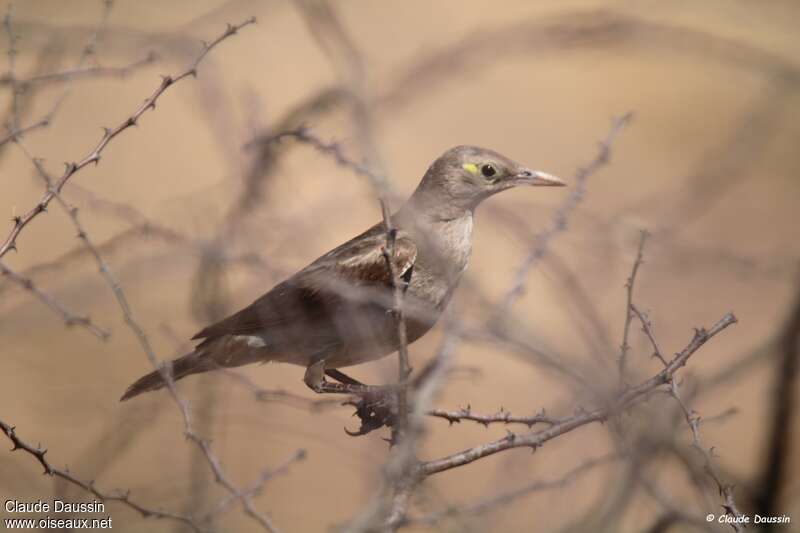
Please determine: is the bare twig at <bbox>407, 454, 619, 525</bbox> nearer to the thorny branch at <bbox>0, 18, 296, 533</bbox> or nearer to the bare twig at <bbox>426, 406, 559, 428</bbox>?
the bare twig at <bbox>426, 406, 559, 428</bbox>

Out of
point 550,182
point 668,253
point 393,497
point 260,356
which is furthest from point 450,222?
point 393,497

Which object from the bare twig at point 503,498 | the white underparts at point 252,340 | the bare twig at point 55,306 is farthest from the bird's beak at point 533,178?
the bare twig at point 55,306

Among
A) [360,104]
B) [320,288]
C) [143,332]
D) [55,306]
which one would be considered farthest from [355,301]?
[360,104]

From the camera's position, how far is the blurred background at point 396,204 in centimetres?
311

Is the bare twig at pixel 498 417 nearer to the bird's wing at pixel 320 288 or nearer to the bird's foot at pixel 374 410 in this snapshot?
the bird's foot at pixel 374 410

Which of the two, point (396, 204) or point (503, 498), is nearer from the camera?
point (396, 204)

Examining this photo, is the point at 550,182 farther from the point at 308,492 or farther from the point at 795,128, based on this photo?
the point at 795,128

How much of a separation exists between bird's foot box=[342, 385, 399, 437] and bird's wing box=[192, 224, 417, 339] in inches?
17.2

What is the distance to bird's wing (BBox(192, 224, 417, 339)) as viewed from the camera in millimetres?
4957

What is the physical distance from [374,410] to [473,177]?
1.33 metres

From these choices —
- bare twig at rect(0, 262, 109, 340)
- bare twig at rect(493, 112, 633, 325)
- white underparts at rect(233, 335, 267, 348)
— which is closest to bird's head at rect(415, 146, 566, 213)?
white underparts at rect(233, 335, 267, 348)

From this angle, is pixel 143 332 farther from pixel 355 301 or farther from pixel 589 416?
pixel 355 301

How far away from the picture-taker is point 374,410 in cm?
482

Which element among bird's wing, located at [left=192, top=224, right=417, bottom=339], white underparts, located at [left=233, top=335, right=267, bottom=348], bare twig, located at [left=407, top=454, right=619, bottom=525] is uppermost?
bird's wing, located at [left=192, top=224, right=417, bottom=339]
